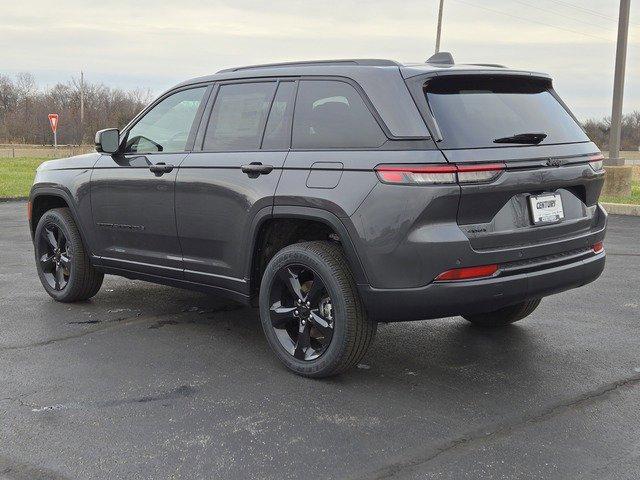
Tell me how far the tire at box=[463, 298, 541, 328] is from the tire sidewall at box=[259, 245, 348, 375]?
1.59 meters

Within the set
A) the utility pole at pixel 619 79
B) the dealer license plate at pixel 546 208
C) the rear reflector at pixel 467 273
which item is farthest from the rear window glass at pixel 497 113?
the utility pole at pixel 619 79

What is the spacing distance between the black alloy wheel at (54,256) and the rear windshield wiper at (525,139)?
3825 mm

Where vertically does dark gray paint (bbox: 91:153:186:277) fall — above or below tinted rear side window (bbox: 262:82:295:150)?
below

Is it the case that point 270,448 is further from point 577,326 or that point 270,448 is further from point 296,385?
point 577,326

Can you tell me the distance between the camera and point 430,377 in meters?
4.47

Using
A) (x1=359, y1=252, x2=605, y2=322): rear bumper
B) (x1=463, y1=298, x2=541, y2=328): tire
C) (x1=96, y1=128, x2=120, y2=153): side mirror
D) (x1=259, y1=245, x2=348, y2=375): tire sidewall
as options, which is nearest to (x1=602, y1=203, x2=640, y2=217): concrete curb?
(x1=463, y1=298, x2=541, y2=328): tire

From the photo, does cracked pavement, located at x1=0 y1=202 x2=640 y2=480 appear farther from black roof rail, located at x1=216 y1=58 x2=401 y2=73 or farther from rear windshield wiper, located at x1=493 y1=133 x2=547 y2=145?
black roof rail, located at x1=216 y1=58 x2=401 y2=73

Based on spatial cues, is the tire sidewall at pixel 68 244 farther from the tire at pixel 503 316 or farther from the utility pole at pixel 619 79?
the utility pole at pixel 619 79

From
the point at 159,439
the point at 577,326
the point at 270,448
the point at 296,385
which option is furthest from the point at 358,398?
the point at 577,326

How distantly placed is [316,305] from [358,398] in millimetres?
596

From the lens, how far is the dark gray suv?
3932 millimetres

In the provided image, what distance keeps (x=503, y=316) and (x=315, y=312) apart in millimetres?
1713

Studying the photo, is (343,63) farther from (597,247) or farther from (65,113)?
(65,113)

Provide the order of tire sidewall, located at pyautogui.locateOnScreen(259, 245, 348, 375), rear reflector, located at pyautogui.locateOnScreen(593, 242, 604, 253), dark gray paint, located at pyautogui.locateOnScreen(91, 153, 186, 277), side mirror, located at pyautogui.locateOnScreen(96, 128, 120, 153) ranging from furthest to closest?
1. side mirror, located at pyautogui.locateOnScreen(96, 128, 120, 153)
2. dark gray paint, located at pyautogui.locateOnScreen(91, 153, 186, 277)
3. rear reflector, located at pyautogui.locateOnScreen(593, 242, 604, 253)
4. tire sidewall, located at pyautogui.locateOnScreen(259, 245, 348, 375)
